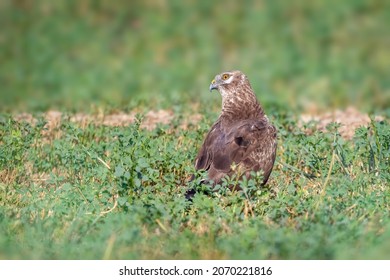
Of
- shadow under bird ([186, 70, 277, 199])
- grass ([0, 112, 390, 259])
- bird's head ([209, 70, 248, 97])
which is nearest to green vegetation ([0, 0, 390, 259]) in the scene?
grass ([0, 112, 390, 259])

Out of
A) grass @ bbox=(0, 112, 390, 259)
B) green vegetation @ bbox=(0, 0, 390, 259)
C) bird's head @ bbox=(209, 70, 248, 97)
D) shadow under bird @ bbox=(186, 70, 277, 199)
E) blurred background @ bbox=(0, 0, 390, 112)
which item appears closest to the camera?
grass @ bbox=(0, 112, 390, 259)

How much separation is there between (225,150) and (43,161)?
1.89m

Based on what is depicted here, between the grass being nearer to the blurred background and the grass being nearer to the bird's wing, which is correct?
the bird's wing

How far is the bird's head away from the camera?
375 inches

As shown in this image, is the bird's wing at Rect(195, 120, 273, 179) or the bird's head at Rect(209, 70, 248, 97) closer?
the bird's wing at Rect(195, 120, 273, 179)

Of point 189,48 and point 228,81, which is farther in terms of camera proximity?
point 189,48

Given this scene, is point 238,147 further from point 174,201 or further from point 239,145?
point 174,201

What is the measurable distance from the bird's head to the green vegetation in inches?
23.5

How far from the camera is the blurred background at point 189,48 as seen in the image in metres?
16.0

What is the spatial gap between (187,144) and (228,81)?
2.57ft

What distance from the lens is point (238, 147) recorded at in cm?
866

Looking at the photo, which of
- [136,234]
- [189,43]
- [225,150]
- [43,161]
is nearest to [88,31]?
[189,43]

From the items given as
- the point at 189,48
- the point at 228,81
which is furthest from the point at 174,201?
the point at 189,48

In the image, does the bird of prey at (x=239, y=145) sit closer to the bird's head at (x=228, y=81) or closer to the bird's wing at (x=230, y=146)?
the bird's wing at (x=230, y=146)
